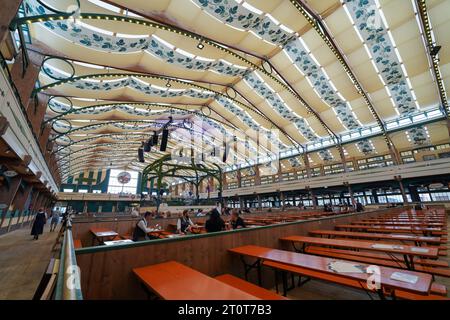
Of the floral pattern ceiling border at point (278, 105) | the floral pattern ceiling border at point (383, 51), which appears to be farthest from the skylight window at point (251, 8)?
the floral pattern ceiling border at point (278, 105)

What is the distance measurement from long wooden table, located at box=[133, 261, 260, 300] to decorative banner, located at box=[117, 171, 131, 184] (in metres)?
34.7

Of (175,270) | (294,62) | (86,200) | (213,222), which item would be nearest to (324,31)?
(294,62)

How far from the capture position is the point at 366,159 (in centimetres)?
1695

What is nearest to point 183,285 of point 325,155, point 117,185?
point 325,155

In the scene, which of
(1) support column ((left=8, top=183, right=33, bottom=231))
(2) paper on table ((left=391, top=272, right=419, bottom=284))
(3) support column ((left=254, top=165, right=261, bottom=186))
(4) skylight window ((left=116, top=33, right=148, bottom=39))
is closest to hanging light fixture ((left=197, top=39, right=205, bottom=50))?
(4) skylight window ((left=116, top=33, right=148, bottom=39))

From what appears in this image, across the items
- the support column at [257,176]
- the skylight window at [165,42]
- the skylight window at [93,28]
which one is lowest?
the support column at [257,176]

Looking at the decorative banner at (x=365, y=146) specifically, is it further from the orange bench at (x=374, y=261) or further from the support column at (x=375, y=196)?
the orange bench at (x=374, y=261)

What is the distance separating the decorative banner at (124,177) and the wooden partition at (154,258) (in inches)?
1346

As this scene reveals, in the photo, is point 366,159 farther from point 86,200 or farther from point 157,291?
point 86,200

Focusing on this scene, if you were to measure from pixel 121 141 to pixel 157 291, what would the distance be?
20.4 meters

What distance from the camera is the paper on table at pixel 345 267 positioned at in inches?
70.2

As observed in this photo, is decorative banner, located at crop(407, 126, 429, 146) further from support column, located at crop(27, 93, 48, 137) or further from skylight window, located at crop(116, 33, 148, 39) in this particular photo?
support column, located at crop(27, 93, 48, 137)

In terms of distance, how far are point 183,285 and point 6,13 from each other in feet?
17.1
